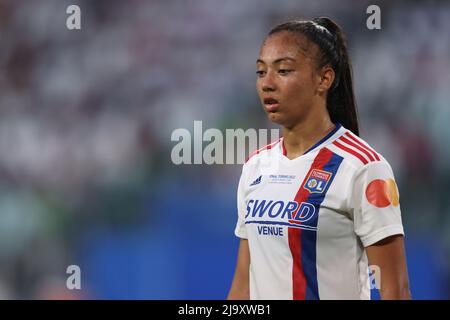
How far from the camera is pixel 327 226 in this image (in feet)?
6.68

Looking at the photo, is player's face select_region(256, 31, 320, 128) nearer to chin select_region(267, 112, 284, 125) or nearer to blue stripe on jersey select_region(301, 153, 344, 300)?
chin select_region(267, 112, 284, 125)

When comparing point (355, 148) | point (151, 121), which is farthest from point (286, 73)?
point (151, 121)

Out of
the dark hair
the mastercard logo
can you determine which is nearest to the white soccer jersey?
the mastercard logo

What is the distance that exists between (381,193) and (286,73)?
47 cm

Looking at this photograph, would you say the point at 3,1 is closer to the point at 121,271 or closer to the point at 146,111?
the point at 146,111

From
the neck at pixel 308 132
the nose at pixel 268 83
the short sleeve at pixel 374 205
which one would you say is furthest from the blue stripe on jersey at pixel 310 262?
the nose at pixel 268 83

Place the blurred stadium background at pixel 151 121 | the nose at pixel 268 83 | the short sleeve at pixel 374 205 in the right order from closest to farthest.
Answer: the short sleeve at pixel 374 205 < the nose at pixel 268 83 < the blurred stadium background at pixel 151 121

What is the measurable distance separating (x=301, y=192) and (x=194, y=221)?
2223 mm

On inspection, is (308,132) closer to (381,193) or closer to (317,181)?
(317,181)

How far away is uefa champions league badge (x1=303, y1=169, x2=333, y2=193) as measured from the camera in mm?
2084

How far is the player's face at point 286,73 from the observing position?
212cm

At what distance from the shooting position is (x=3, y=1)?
14.8ft

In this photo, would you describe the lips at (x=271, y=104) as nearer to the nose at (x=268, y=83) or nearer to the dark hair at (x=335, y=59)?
the nose at (x=268, y=83)
